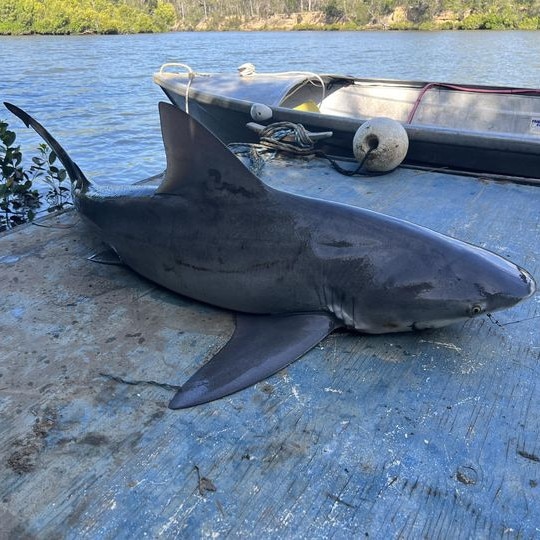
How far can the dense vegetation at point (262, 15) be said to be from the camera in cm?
5378

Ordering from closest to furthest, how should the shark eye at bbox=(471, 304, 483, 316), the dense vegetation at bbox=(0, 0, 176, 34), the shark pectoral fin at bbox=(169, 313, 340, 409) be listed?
1. the shark pectoral fin at bbox=(169, 313, 340, 409)
2. the shark eye at bbox=(471, 304, 483, 316)
3. the dense vegetation at bbox=(0, 0, 176, 34)

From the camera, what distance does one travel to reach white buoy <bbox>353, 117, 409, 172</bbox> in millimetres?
4812

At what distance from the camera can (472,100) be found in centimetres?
769

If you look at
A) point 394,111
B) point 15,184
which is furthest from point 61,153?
point 394,111

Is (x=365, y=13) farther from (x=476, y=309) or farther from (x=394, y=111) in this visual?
(x=476, y=309)

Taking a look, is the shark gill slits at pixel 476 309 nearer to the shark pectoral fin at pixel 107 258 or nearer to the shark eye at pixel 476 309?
the shark eye at pixel 476 309

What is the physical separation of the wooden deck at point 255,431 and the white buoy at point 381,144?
249 cm

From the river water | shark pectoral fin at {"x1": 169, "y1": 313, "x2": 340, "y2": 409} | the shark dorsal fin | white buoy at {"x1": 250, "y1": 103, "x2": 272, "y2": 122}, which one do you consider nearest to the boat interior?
white buoy at {"x1": 250, "y1": 103, "x2": 272, "y2": 122}

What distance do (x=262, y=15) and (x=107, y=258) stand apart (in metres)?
87.2

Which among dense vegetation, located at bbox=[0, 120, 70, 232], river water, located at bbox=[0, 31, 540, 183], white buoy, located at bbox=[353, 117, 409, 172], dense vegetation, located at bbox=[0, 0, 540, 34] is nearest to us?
white buoy, located at bbox=[353, 117, 409, 172]

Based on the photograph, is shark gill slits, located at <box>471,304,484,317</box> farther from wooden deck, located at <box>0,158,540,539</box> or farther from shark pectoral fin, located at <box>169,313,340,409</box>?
shark pectoral fin, located at <box>169,313,340,409</box>

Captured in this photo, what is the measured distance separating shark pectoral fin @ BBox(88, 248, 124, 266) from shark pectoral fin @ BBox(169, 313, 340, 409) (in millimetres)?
968

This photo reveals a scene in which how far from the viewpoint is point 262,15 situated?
270ft

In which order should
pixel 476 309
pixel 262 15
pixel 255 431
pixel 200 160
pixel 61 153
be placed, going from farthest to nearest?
pixel 262 15
pixel 61 153
pixel 200 160
pixel 476 309
pixel 255 431
